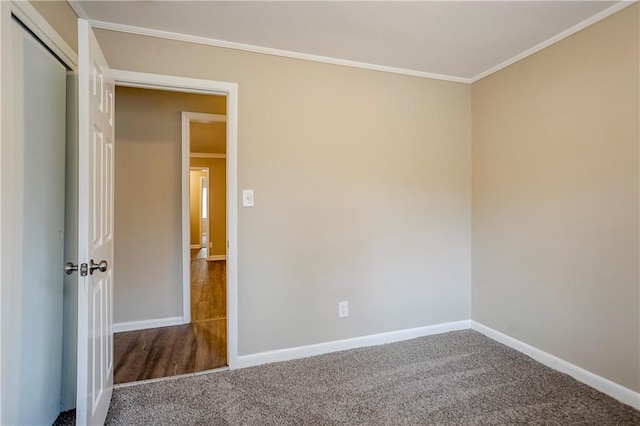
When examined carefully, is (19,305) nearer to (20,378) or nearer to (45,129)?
(20,378)

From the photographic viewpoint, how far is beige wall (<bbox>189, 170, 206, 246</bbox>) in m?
8.27

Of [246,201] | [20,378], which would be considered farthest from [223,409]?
[246,201]

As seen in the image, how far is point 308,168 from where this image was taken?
252 cm

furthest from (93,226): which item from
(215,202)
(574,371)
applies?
(215,202)

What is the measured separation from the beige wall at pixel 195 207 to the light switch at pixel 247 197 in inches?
245

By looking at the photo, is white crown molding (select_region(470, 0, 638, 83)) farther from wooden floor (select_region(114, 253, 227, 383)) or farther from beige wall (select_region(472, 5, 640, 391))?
wooden floor (select_region(114, 253, 227, 383))

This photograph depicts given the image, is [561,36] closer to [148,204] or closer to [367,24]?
[367,24]

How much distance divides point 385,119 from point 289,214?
1.15 metres

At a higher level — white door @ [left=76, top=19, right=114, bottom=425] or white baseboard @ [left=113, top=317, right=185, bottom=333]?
white door @ [left=76, top=19, right=114, bottom=425]

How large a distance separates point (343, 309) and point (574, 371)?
1.59m

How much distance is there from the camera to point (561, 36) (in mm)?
2203

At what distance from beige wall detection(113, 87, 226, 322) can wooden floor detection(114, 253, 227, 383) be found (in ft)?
0.84

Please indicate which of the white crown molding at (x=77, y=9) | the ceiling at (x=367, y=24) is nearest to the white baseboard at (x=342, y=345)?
the ceiling at (x=367, y=24)

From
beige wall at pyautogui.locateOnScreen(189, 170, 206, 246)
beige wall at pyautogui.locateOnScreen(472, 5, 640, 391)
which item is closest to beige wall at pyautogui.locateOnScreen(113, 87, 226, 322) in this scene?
beige wall at pyautogui.locateOnScreen(472, 5, 640, 391)
